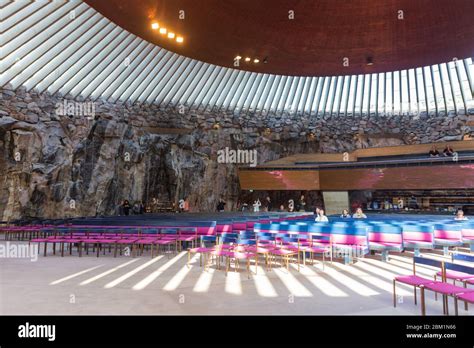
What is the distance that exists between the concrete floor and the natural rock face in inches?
492

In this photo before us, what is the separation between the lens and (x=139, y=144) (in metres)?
24.7

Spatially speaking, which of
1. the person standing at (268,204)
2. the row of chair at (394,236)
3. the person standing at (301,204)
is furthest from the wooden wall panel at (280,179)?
the row of chair at (394,236)

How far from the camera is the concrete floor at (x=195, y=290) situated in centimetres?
443

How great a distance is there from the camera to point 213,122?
30406 mm

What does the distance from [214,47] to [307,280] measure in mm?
14692

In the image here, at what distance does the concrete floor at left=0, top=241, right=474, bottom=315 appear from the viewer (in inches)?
174

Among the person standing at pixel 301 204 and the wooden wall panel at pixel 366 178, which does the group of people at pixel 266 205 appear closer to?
the person standing at pixel 301 204

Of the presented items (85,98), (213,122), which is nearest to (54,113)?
(85,98)

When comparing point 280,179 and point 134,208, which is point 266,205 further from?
point 134,208

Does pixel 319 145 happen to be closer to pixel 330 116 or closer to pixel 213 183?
pixel 330 116

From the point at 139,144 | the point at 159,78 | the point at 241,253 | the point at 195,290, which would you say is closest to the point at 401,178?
the point at 159,78

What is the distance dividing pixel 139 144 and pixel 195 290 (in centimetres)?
2068

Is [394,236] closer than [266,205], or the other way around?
[394,236]

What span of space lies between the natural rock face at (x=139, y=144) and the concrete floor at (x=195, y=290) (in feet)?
41.0
